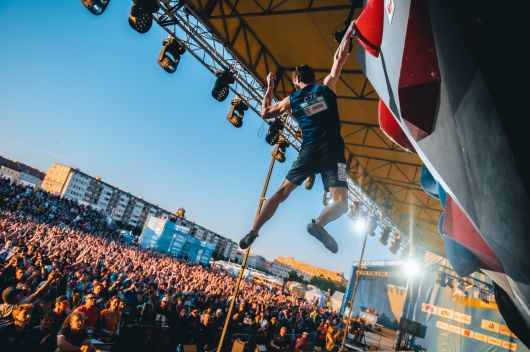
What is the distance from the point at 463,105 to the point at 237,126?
30.9 ft

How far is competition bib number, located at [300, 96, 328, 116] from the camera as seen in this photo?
7.86ft

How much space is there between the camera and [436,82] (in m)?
0.85

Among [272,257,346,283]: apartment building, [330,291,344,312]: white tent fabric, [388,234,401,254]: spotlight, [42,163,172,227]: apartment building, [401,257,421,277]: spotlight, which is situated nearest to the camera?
[401,257,421,277]: spotlight

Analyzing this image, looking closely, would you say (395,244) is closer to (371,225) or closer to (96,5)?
(371,225)

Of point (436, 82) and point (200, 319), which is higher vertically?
point (436, 82)

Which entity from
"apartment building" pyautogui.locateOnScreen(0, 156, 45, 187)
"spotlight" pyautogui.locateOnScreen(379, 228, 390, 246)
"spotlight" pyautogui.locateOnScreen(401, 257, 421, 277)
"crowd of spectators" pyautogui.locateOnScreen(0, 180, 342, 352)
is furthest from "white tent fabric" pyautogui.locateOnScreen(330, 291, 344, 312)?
"apartment building" pyautogui.locateOnScreen(0, 156, 45, 187)

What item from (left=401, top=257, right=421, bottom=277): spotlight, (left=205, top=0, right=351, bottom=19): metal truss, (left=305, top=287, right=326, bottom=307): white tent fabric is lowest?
(left=305, top=287, right=326, bottom=307): white tent fabric

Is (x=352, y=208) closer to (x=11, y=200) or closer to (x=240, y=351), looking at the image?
(x=240, y=351)

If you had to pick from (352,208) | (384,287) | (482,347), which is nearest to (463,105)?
(352,208)

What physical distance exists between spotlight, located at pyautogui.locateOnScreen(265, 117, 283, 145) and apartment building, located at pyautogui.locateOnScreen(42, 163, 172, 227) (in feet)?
301

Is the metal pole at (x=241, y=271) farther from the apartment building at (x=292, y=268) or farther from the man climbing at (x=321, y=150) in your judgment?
the apartment building at (x=292, y=268)

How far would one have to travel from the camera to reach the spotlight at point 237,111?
32.0 ft

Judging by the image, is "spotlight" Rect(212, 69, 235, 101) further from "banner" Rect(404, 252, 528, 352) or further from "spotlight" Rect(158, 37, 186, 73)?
"banner" Rect(404, 252, 528, 352)

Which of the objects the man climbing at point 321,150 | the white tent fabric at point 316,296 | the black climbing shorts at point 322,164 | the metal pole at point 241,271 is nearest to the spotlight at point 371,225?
the metal pole at point 241,271
